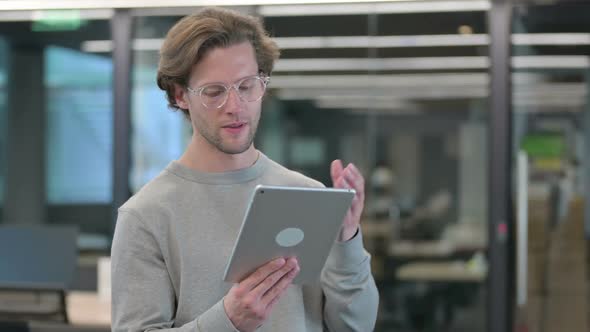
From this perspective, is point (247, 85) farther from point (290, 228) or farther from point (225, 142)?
point (290, 228)

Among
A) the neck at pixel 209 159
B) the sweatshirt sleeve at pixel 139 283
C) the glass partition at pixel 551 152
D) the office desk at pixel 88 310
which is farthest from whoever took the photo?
the glass partition at pixel 551 152

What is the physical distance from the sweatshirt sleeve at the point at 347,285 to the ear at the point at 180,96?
0.38 m

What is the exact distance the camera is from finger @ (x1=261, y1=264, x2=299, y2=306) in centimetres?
164

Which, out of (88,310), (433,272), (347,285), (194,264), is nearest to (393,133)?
(433,272)

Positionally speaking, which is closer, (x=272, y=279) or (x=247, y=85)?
(x=272, y=279)

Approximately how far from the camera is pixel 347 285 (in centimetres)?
179

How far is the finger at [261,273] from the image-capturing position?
1.62m

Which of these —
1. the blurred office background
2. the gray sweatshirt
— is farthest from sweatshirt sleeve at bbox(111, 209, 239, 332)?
the blurred office background

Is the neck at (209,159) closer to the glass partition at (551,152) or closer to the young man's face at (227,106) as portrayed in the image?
the young man's face at (227,106)

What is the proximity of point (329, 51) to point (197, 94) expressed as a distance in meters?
3.77

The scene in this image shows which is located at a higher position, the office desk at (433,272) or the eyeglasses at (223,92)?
the eyeglasses at (223,92)

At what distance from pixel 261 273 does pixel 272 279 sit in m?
0.02

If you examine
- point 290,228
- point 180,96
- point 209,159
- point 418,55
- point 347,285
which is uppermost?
point 418,55

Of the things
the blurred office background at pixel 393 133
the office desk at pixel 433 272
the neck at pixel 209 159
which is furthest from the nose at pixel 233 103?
the office desk at pixel 433 272
